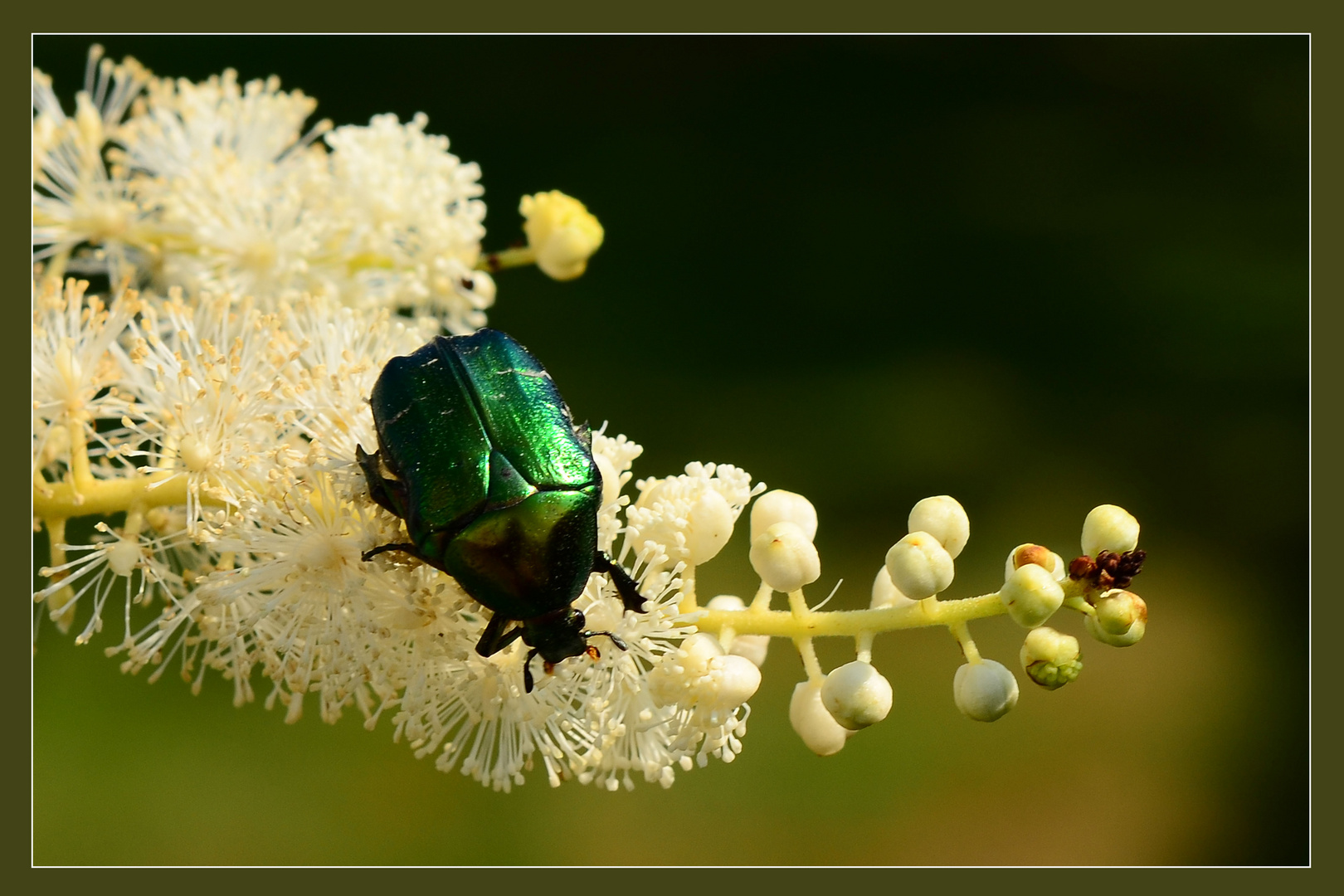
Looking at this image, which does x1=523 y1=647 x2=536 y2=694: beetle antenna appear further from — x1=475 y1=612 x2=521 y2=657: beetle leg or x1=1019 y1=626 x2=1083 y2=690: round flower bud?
x1=1019 y1=626 x2=1083 y2=690: round flower bud

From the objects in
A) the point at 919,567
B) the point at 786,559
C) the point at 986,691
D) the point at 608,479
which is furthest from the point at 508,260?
the point at 986,691

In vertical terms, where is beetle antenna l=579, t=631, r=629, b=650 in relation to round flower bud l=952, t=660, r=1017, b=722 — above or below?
above

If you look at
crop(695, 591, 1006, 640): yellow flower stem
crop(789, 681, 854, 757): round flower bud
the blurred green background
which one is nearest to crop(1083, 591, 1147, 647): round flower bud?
crop(695, 591, 1006, 640): yellow flower stem

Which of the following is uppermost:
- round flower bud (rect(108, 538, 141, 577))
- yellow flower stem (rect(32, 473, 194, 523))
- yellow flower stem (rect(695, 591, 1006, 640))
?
yellow flower stem (rect(32, 473, 194, 523))

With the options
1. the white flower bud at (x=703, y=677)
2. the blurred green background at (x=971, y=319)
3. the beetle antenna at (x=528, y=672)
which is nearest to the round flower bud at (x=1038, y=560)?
the white flower bud at (x=703, y=677)

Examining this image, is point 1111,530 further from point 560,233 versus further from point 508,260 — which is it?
point 508,260

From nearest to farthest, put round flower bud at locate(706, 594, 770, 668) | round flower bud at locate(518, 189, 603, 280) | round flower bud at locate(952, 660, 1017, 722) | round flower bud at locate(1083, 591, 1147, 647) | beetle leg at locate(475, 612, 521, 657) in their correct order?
round flower bud at locate(1083, 591, 1147, 647) → round flower bud at locate(952, 660, 1017, 722) → beetle leg at locate(475, 612, 521, 657) → round flower bud at locate(706, 594, 770, 668) → round flower bud at locate(518, 189, 603, 280)

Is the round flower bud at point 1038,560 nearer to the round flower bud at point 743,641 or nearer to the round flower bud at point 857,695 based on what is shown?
the round flower bud at point 857,695

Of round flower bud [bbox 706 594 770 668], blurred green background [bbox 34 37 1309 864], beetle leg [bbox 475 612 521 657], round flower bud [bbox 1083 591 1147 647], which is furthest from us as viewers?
blurred green background [bbox 34 37 1309 864]

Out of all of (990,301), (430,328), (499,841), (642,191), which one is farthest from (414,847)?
(990,301)
